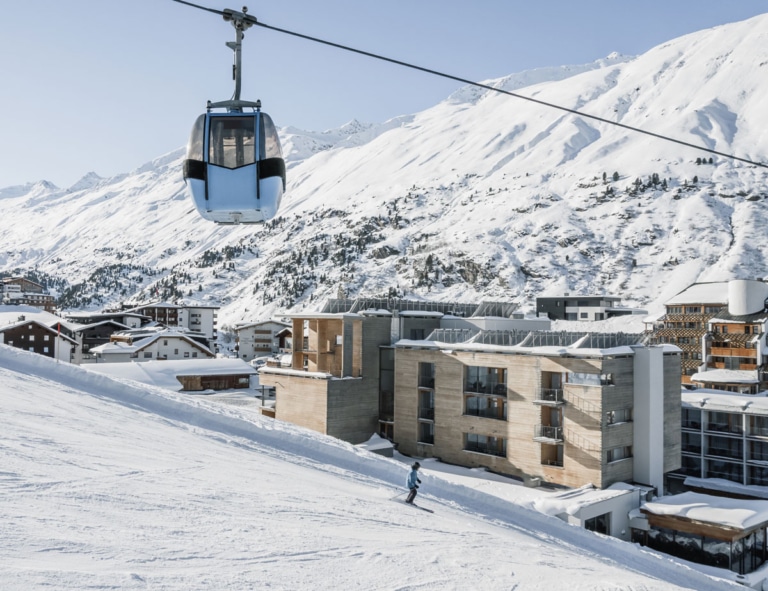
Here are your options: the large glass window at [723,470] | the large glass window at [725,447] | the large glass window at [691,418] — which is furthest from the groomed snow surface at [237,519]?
the large glass window at [691,418]

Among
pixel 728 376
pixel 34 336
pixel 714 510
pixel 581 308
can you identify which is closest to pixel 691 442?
pixel 714 510

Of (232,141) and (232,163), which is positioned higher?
(232,141)

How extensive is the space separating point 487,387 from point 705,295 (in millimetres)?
37483

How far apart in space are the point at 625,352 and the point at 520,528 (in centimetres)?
1991

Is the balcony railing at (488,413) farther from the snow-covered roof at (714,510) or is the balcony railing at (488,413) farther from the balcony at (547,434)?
the snow-covered roof at (714,510)

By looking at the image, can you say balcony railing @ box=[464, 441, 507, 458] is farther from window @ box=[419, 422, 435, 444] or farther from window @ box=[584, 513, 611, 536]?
window @ box=[584, 513, 611, 536]

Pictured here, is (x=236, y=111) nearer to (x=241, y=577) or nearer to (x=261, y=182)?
(x=261, y=182)

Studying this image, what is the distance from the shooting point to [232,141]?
1205cm

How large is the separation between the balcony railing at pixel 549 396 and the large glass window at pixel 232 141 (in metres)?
26.1

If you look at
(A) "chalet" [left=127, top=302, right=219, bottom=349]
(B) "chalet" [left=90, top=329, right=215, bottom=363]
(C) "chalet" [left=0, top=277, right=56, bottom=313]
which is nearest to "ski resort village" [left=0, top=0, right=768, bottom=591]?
(B) "chalet" [left=90, top=329, right=215, bottom=363]

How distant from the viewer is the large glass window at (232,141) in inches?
469

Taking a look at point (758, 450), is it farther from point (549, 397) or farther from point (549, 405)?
point (549, 405)

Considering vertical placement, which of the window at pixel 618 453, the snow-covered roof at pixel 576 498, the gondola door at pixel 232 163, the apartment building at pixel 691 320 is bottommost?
the snow-covered roof at pixel 576 498

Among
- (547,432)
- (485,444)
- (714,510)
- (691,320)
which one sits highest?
(691,320)
